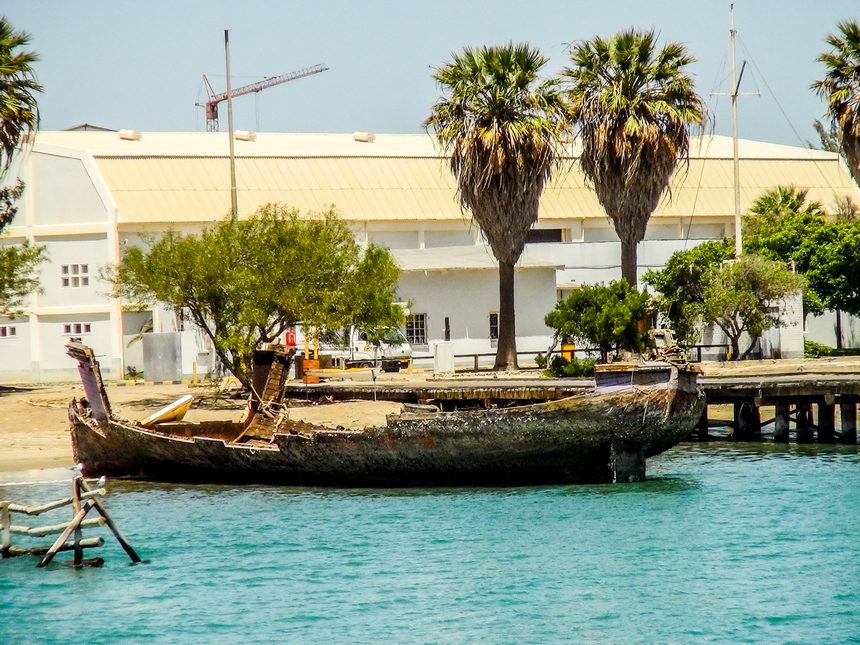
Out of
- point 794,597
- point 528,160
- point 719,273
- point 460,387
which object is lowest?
point 794,597

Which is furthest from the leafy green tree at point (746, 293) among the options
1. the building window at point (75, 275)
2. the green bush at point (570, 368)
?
the building window at point (75, 275)

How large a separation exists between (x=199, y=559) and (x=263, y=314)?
18.6m

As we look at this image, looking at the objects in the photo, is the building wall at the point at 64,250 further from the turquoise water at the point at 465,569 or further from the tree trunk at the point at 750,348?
the turquoise water at the point at 465,569

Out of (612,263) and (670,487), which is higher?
(612,263)

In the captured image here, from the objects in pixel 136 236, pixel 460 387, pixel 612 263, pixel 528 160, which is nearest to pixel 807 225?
pixel 612 263

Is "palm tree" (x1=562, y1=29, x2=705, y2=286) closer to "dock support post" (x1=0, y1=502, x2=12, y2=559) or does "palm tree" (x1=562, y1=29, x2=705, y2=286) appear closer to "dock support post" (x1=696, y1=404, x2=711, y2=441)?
"dock support post" (x1=696, y1=404, x2=711, y2=441)

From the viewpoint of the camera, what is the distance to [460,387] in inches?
1578

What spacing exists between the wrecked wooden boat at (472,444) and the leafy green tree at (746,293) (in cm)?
2120

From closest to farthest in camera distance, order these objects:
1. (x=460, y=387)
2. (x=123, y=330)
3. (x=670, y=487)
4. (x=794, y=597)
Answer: (x=794, y=597)
(x=670, y=487)
(x=460, y=387)
(x=123, y=330)

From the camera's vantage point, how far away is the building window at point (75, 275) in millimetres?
58656

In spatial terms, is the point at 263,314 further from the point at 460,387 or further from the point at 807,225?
the point at 807,225

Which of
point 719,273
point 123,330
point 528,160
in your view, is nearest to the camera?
point 528,160

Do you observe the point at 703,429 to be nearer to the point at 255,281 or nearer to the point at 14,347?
the point at 255,281

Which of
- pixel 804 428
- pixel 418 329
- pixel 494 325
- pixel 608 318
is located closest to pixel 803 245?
pixel 494 325
